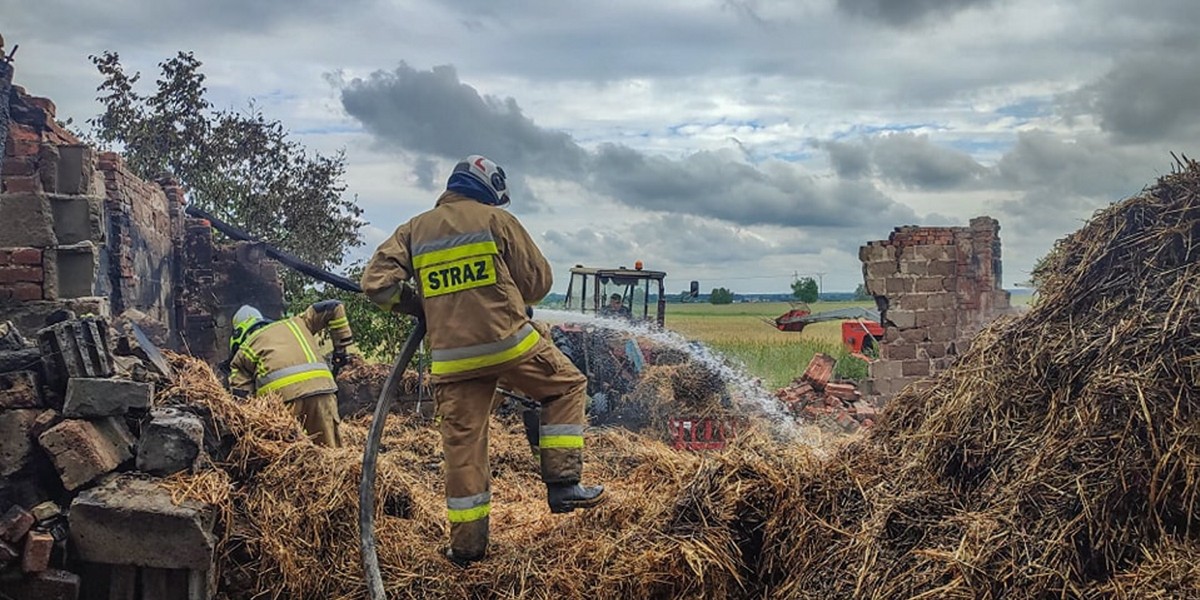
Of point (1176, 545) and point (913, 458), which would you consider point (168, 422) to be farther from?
point (1176, 545)

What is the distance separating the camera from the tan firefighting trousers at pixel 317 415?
6.21 m

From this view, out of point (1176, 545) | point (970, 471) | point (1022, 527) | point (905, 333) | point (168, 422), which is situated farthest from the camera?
point (905, 333)

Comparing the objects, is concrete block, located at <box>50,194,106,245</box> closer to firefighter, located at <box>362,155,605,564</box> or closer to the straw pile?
the straw pile

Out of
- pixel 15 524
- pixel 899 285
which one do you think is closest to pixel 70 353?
pixel 15 524

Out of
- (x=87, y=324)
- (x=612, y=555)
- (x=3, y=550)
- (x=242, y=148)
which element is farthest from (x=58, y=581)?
(x=242, y=148)

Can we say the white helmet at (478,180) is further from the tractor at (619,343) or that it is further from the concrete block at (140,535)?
the tractor at (619,343)

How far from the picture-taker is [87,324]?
177 inches

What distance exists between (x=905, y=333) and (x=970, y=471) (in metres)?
7.27

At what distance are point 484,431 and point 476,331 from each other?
0.52 m

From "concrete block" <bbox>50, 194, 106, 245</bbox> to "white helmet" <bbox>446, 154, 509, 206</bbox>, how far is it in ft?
8.15

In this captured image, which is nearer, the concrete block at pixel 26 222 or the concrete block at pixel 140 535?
the concrete block at pixel 140 535

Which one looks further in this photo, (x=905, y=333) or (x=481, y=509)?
(x=905, y=333)

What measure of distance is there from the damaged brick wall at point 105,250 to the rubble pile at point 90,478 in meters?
0.89

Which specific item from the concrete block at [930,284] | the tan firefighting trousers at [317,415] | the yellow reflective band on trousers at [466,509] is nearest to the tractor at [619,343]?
the concrete block at [930,284]
